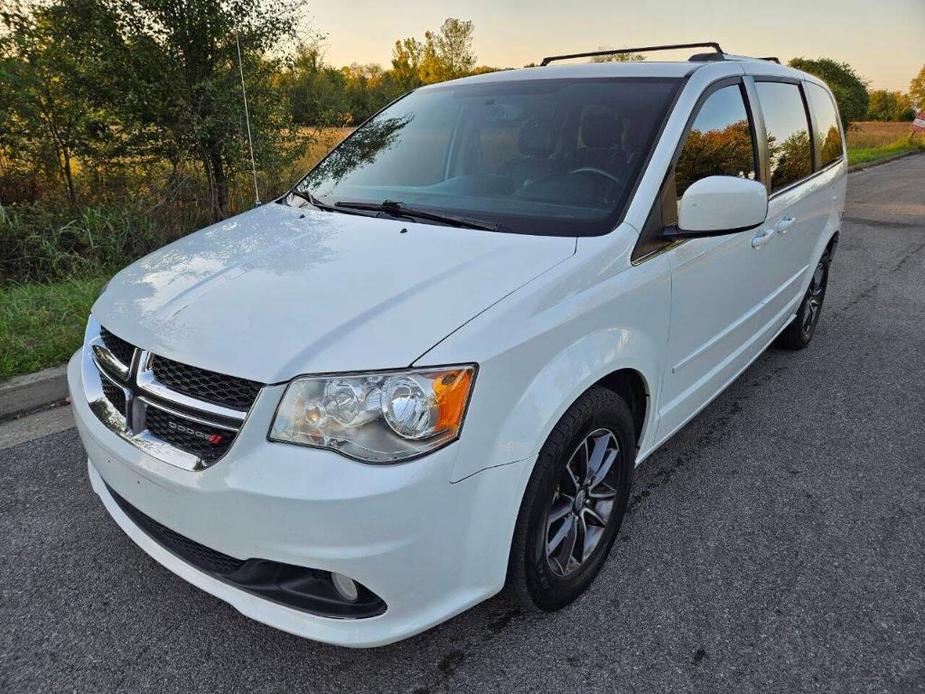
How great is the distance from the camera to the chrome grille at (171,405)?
67.1 inches

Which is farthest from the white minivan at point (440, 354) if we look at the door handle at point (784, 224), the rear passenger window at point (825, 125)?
the rear passenger window at point (825, 125)

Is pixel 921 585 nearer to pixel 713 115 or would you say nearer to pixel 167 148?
pixel 713 115

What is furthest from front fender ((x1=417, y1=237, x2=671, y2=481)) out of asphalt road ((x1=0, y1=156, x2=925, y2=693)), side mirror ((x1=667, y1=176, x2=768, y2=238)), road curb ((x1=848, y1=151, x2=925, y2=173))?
road curb ((x1=848, y1=151, x2=925, y2=173))

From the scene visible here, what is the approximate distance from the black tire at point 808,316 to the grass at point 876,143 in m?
16.6

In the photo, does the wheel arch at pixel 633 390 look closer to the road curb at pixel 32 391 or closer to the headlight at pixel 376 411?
the headlight at pixel 376 411

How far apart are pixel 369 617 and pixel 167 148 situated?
22.6 feet

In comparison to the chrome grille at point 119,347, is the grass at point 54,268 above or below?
below

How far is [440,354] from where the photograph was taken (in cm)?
165

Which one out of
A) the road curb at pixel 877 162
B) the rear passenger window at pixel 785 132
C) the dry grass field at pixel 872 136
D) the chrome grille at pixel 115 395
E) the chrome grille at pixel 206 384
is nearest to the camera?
the chrome grille at pixel 206 384

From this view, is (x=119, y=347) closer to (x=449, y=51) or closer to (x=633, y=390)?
(x=633, y=390)

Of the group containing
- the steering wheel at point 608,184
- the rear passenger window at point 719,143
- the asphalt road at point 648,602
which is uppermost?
the rear passenger window at point 719,143

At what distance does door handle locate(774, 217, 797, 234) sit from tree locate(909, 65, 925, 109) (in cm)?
4106

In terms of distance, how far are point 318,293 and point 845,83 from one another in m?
37.0

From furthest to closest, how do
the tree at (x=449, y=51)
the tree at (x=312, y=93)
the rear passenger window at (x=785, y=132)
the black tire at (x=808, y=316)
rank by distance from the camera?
the tree at (x=449, y=51), the tree at (x=312, y=93), the black tire at (x=808, y=316), the rear passenger window at (x=785, y=132)
